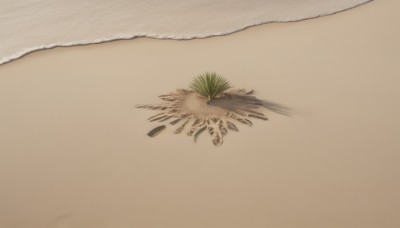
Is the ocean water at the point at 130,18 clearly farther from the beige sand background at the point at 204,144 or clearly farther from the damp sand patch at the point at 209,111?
the damp sand patch at the point at 209,111

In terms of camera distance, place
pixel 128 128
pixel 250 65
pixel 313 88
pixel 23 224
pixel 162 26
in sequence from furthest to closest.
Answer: pixel 162 26 → pixel 250 65 → pixel 313 88 → pixel 128 128 → pixel 23 224

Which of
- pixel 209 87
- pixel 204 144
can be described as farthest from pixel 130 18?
pixel 204 144

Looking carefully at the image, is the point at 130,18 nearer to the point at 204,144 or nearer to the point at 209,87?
the point at 209,87

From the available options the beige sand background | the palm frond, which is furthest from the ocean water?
the palm frond

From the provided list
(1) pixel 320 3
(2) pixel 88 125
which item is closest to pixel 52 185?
(2) pixel 88 125

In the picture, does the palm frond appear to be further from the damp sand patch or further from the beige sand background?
the beige sand background

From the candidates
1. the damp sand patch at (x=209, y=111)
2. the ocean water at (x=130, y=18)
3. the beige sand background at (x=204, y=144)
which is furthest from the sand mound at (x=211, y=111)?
the ocean water at (x=130, y=18)

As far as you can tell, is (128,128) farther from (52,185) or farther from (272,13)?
(272,13)
